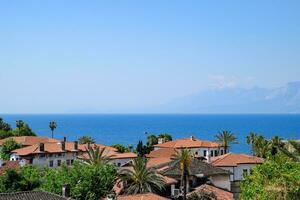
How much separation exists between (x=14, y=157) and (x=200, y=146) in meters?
31.7

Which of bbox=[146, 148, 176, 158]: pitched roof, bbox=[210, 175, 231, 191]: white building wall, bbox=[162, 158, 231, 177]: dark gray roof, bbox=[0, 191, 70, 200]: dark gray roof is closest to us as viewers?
bbox=[0, 191, 70, 200]: dark gray roof

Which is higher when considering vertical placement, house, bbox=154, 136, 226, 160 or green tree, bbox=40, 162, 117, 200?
house, bbox=154, 136, 226, 160

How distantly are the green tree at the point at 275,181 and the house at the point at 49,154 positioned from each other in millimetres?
57700

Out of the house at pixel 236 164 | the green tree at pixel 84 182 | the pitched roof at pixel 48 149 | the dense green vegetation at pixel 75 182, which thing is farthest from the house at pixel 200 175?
the pitched roof at pixel 48 149

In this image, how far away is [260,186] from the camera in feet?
80.7

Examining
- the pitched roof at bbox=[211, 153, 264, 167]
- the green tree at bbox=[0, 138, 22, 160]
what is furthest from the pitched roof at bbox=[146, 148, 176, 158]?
the green tree at bbox=[0, 138, 22, 160]

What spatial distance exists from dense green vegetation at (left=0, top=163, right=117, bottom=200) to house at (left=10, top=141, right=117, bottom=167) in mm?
29824

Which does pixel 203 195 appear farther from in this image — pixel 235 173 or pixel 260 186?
pixel 260 186

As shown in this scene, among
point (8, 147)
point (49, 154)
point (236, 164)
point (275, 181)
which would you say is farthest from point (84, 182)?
point (8, 147)

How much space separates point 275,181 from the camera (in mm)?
24375

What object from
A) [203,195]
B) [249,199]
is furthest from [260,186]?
[203,195]

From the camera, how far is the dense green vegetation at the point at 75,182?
48.0 meters

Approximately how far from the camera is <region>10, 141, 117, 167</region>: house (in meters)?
80.4

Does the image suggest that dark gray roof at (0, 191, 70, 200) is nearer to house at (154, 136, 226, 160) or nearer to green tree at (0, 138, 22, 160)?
green tree at (0, 138, 22, 160)
